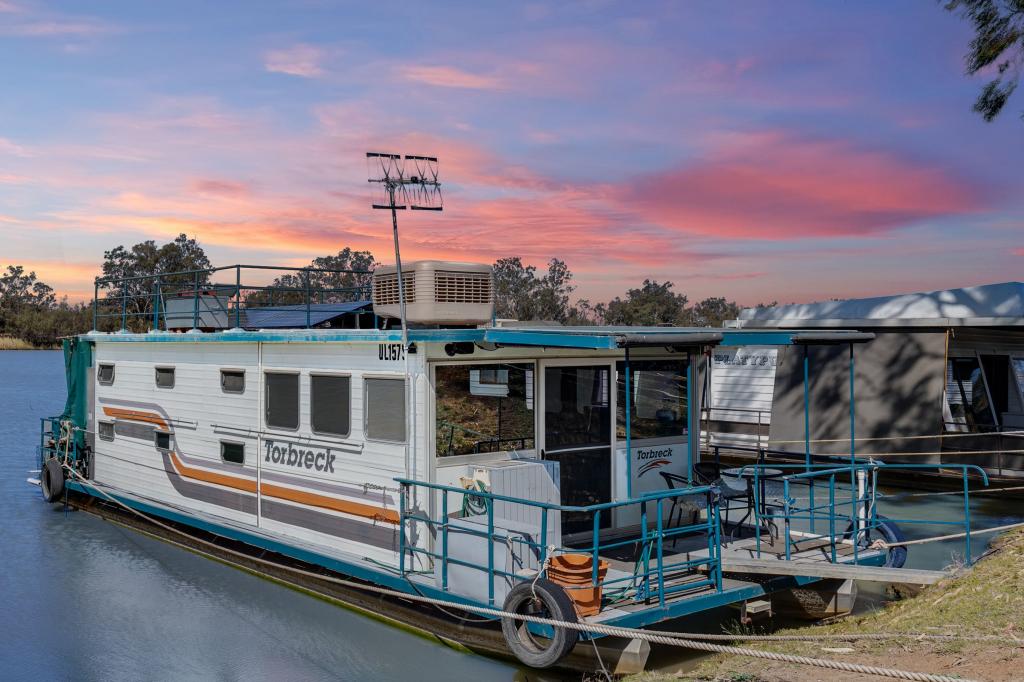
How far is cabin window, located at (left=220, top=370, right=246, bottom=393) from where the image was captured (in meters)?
11.7

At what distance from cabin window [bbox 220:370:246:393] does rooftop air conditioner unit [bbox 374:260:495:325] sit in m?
2.72

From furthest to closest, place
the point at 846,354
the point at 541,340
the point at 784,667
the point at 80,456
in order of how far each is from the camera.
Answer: the point at 846,354, the point at 80,456, the point at 541,340, the point at 784,667

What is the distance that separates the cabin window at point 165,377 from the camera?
13.3 meters

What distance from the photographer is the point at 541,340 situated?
852 centimetres

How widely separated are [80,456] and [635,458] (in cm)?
1107

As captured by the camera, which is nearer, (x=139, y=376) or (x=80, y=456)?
(x=139, y=376)

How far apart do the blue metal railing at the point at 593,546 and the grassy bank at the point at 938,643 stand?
0.79 metres

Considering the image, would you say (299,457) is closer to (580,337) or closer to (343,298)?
(580,337)

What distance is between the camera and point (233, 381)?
11922 mm

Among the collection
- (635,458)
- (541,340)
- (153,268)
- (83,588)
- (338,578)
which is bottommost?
(83,588)

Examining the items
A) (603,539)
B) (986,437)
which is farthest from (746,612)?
(986,437)

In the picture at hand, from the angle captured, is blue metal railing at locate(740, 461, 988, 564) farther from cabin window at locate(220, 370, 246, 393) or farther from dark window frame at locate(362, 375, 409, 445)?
cabin window at locate(220, 370, 246, 393)

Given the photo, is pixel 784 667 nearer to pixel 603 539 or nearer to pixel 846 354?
pixel 603 539

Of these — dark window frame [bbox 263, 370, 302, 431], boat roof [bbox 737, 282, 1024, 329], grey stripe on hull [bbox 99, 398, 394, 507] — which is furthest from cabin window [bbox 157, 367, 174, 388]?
boat roof [bbox 737, 282, 1024, 329]
